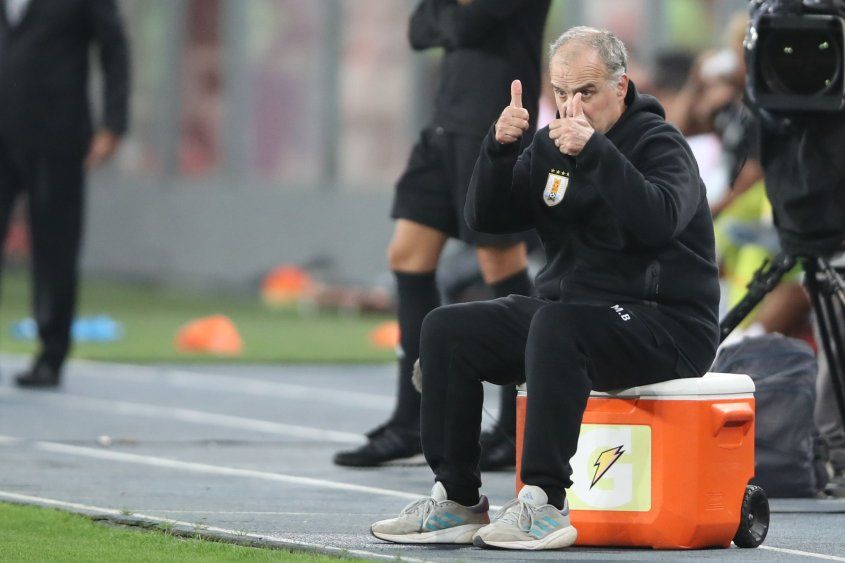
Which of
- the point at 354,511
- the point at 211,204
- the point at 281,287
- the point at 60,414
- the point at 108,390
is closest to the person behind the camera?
the point at 354,511

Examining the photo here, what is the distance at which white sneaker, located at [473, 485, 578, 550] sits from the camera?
5.20 metres

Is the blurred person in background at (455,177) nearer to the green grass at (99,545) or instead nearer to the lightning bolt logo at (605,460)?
the lightning bolt logo at (605,460)

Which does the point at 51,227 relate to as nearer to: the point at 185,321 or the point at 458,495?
the point at 458,495

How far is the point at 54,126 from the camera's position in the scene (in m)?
10.3

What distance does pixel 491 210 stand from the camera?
18.3 ft

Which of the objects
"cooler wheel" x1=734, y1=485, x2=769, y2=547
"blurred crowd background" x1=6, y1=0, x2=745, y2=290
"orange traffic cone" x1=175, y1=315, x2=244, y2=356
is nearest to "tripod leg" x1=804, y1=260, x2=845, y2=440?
"cooler wheel" x1=734, y1=485, x2=769, y2=547

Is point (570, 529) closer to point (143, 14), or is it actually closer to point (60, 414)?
point (60, 414)

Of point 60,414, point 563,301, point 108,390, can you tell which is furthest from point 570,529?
point 108,390

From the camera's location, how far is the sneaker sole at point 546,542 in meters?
5.20

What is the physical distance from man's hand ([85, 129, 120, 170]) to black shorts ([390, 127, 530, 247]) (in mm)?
3156

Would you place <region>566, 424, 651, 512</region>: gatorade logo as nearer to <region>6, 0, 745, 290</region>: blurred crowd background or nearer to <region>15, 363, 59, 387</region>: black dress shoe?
<region>15, 363, 59, 387</region>: black dress shoe

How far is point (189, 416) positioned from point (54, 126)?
190 cm

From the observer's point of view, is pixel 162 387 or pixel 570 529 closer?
pixel 570 529

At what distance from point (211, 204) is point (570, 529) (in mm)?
16876
